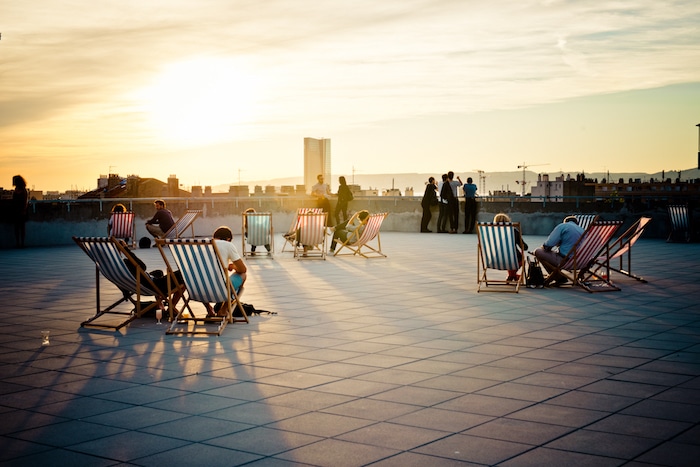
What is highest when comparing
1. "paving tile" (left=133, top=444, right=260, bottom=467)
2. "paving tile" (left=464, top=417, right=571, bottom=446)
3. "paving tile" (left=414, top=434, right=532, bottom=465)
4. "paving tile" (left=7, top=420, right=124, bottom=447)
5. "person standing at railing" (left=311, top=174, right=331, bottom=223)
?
"person standing at railing" (left=311, top=174, right=331, bottom=223)

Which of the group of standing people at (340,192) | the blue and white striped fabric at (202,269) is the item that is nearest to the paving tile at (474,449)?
the blue and white striped fabric at (202,269)

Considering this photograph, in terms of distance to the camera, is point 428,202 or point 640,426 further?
point 428,202

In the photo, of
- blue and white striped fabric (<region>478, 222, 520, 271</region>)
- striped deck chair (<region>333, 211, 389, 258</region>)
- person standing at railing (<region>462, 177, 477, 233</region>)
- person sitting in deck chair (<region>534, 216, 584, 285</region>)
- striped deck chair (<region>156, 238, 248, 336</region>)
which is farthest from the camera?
person standing at railing (<region>462, 177, 477, 233</region>)

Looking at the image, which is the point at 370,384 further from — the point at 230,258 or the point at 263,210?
the point at 263,210

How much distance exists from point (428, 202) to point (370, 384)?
60.4 ft

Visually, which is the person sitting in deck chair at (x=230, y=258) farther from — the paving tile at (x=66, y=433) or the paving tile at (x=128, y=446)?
the paving tile at (x=128, y=446)

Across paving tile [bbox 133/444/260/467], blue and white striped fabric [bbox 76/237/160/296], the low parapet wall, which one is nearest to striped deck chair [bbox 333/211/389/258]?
the low parapet wall

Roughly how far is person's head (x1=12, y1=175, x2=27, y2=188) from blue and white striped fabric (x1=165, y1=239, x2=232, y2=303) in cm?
1279

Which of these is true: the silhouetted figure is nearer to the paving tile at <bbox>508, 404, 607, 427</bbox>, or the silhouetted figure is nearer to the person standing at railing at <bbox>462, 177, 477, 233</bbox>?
the person standing at railing at <bbox>462, 177, 477, 233</bbox>

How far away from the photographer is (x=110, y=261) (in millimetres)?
8031

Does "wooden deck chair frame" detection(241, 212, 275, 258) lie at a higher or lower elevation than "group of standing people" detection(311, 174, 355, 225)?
lower

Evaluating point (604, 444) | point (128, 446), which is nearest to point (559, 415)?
point (604, 444)

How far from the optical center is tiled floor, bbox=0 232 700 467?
4.13m

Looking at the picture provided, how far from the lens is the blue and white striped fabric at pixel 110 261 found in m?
7.94
